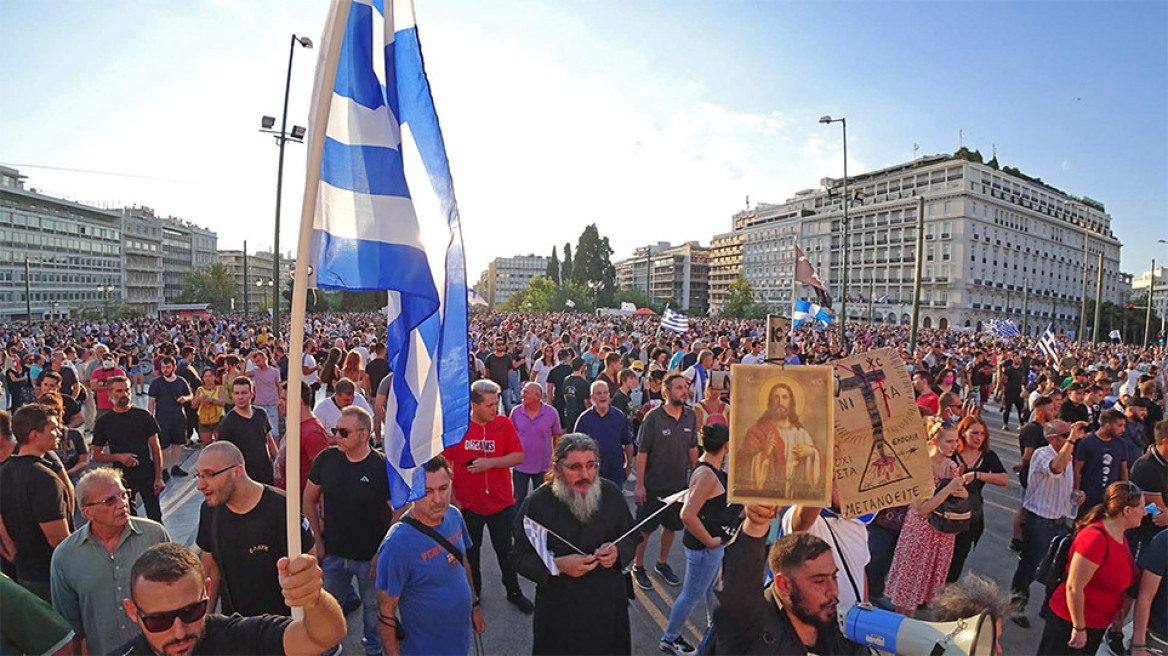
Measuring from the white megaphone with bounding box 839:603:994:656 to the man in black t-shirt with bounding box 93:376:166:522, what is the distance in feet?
19.8

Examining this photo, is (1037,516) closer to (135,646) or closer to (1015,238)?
(135,646)

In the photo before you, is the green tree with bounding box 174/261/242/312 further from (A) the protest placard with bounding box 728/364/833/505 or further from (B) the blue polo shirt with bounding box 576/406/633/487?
(A) the protest placard with bounding box 728/364/833/505

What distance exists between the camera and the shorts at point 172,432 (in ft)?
27.3

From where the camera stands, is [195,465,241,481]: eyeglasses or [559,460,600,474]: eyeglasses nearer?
[195,465,241,481]: eyeglasses

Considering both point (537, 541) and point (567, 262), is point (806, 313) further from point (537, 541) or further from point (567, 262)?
point (567, 262)

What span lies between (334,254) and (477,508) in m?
2.95

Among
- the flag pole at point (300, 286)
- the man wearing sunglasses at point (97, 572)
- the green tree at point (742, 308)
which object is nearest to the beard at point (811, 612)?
the flag pole at point (300, 286)

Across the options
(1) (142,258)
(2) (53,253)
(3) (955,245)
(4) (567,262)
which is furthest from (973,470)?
(1) (142,258)

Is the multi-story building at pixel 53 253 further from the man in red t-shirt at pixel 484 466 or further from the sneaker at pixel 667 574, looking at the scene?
the sneaker at pixel 667 574

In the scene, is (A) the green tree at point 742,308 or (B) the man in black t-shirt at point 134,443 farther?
(A) the green tree at point 742,308

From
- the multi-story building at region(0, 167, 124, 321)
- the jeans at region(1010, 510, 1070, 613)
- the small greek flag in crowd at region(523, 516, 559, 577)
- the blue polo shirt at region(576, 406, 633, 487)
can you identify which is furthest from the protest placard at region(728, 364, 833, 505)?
the multi-story building at region(0, 167, 124, 321)

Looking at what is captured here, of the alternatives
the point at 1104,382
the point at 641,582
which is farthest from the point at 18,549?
the point at 1104,382

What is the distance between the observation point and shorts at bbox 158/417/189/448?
8328 millimetres

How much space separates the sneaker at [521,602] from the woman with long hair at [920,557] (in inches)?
106
